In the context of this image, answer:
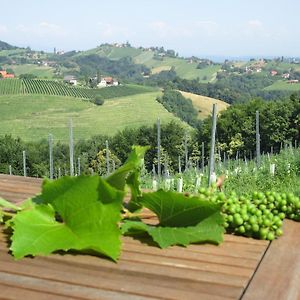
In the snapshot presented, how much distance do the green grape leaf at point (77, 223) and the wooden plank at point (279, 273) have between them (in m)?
0.20

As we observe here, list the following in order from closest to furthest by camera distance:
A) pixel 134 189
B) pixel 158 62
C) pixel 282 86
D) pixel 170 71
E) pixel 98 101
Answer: pixel 134 189 → pixel 98 101 → pixel 282 86 → pixel 170 71 → pixel 158 62

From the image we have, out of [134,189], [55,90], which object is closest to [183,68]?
[55,90]

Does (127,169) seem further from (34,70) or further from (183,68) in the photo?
(183,68)

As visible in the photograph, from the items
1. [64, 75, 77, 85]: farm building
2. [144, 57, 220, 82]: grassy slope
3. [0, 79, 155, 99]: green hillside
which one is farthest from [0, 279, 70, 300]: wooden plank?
[144, 57, 220, 82]: grassy slope

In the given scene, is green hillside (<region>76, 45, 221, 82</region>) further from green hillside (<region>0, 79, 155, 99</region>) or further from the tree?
the tree

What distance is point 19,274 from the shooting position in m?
0.73

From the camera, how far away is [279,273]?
0.73 metres

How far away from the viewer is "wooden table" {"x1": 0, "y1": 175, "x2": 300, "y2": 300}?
0.66 metres

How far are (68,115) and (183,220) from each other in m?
37.8

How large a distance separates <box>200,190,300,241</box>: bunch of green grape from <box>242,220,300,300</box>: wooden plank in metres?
0.03

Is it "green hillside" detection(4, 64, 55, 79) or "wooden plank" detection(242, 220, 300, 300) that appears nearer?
"wooden plank" detection(242, 220, 300, 300)

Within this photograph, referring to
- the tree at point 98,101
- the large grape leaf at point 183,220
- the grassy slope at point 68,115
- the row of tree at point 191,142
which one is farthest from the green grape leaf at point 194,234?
the tree at point 98,101

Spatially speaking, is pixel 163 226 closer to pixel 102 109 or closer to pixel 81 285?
pixel 81 285

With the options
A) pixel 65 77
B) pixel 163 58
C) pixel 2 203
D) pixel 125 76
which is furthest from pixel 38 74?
pixel 2 203
